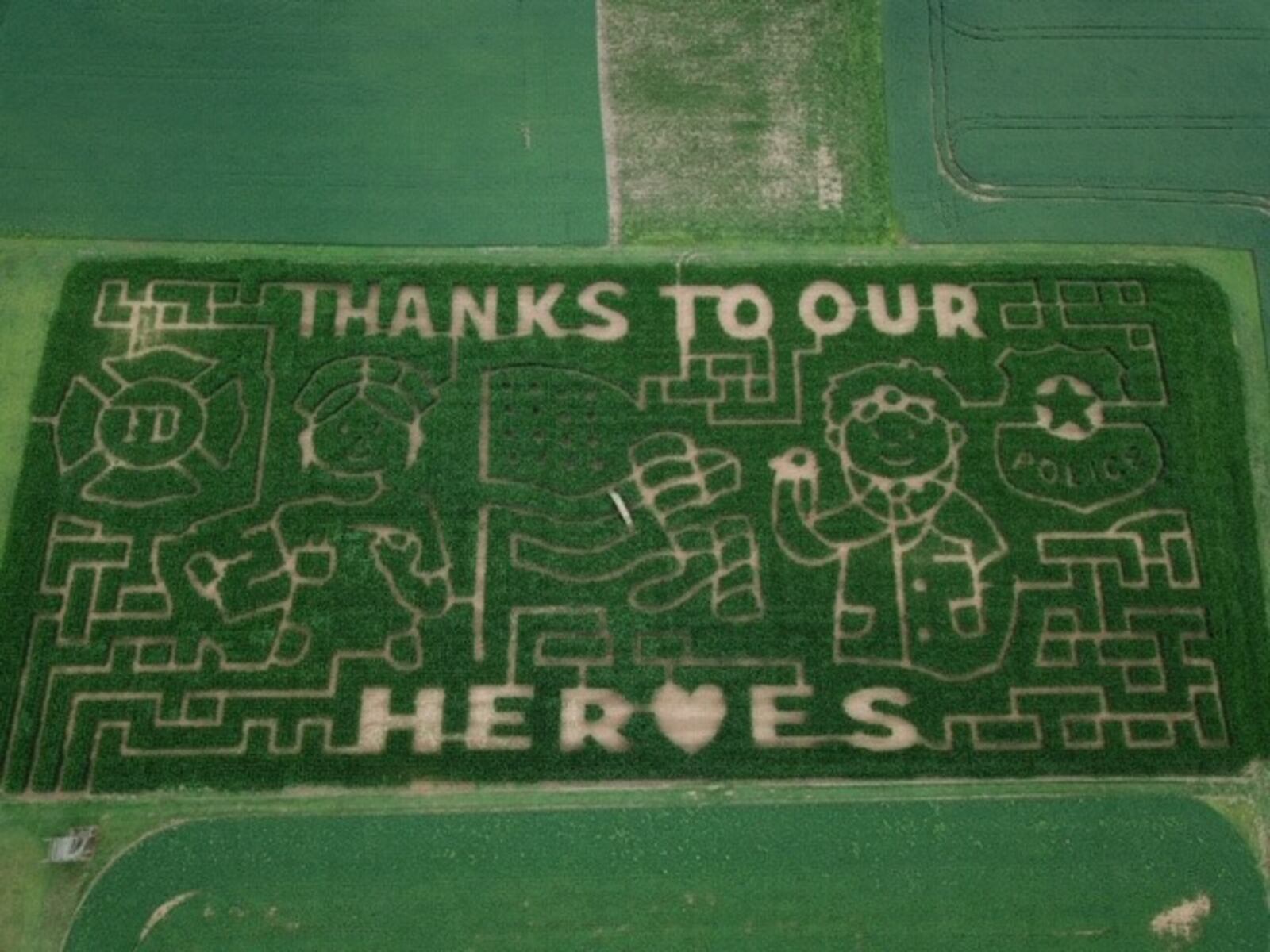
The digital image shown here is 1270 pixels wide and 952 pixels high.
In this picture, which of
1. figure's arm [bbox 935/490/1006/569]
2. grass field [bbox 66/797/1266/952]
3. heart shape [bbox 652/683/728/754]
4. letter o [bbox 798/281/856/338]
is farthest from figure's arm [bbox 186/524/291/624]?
figure's arm [bbox 935/490/1006/569]

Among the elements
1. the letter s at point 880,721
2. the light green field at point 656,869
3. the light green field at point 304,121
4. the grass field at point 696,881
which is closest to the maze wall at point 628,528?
the letter s at point 880,721

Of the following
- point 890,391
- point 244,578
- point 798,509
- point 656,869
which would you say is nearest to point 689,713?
point 656,869

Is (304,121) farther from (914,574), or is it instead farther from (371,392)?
(914,574)

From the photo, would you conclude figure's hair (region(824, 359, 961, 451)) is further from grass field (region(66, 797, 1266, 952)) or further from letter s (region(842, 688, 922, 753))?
grass field (region(66, 797, 1266, 952))

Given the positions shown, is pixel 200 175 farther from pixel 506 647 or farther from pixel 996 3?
pixel 996 3

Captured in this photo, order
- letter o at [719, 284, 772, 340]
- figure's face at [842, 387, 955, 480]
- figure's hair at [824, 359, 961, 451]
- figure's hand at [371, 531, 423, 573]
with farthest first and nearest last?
letter o at [719, 284, 772, 340] < figure's hair at [824, 359, 961, 451] < figure's face at [842, 387, 955, 480] < figure's hand at [371, 531, 423, 573]

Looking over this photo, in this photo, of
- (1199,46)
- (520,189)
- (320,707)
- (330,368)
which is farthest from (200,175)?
(1199,46)
